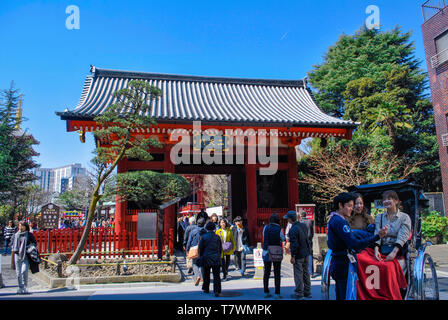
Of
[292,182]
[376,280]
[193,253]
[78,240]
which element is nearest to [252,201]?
[292,182]

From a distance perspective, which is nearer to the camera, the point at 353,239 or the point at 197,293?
the point at 353,239

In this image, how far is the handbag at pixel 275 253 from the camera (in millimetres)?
6090

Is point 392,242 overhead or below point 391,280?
overhead

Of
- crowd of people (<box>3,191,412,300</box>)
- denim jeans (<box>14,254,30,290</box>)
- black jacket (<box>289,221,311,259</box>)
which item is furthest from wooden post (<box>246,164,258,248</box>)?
denim jeans (<box>14,254,30,290</box>)

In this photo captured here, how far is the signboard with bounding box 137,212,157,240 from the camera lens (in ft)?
32.2

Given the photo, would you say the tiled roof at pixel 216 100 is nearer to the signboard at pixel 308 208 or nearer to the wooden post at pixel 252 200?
the wooden post at pixel 252 200

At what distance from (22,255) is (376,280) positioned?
745 cm

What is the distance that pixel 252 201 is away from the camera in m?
13.6

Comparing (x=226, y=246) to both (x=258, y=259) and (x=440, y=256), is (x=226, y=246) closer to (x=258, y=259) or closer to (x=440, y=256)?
(x=258, y=259)

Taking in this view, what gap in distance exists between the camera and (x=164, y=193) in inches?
392

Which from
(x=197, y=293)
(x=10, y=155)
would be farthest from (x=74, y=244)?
Answer: (x=10, y=155)

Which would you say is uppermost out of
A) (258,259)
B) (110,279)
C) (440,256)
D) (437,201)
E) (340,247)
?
(437,201)

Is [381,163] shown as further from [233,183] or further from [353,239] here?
[353,239]
